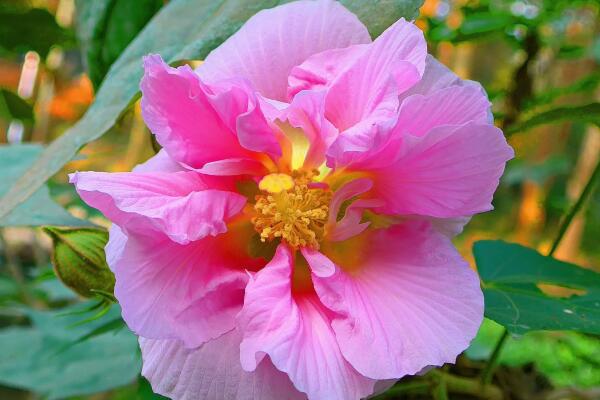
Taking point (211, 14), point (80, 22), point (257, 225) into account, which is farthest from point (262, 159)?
point (80, 22)

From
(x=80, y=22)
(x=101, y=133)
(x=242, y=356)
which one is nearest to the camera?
(x=242, y=356)

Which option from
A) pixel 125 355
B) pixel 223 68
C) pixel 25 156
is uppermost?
pixel 223 68

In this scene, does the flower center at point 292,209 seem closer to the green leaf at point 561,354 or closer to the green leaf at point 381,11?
the green leaf at point 381,11

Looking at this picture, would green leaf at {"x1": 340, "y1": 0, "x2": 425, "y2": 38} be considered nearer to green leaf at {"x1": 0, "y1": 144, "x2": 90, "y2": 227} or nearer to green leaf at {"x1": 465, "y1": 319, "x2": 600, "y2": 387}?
green leaf at {"x1": 0, "y1": 144, "x2": 90, "y2": 227}

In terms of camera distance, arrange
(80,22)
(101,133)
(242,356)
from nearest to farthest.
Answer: (242,356), (101,133), (80,22)

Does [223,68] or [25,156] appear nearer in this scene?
[223,68]

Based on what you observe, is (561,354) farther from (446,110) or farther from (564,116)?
(446,110)

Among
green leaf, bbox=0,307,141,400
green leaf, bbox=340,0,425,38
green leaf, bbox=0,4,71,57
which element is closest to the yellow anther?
green leaf, bbox=340,0,425,38

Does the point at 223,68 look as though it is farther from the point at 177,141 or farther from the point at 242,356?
the point at 242,356

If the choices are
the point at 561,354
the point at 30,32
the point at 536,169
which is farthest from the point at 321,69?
the point at 536,169
